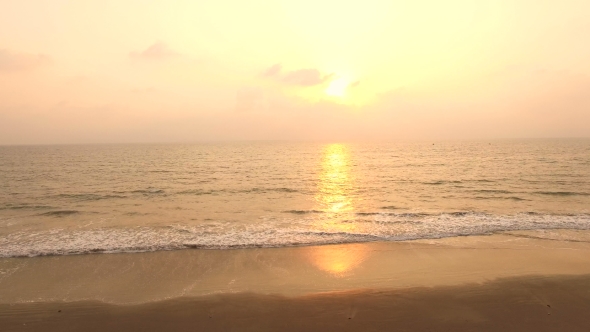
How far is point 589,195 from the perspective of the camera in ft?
84.3

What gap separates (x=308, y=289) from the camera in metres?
10.0

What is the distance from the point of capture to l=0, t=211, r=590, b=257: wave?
47.4 feet

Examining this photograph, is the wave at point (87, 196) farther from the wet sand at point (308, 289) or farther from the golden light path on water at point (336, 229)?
the golden light path on water at point (336, 229)

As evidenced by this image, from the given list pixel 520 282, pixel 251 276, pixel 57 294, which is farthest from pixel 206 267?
pixel 520 282

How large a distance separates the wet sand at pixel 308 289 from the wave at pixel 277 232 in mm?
960

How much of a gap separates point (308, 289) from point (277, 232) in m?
6.85

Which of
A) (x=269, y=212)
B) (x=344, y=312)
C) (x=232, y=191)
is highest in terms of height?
(x=344, y=312)

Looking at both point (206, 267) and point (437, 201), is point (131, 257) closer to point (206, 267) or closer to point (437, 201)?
point (206, 267)

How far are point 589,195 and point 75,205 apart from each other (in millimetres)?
39673

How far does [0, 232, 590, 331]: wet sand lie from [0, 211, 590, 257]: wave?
0.96m

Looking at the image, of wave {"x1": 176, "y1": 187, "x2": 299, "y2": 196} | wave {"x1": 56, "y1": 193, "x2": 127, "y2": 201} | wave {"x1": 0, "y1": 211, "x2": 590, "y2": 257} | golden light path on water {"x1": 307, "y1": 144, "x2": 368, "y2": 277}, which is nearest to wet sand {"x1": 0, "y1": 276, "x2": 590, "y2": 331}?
golden light path on water {"x1": 307, "y1": 144, "x2": 368, "y2": 277}

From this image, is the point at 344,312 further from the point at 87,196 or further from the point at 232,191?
the point at 87,196

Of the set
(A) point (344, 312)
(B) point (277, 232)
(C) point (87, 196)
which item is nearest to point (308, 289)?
(A) point (344, 312)

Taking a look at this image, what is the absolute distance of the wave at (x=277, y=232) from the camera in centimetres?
1444
